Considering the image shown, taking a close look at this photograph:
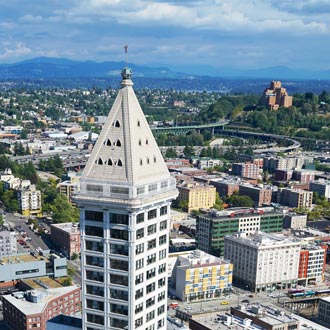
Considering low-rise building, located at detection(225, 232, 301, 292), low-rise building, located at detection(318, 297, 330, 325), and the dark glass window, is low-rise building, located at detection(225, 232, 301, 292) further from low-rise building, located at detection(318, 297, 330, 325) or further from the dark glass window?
the dark glass window

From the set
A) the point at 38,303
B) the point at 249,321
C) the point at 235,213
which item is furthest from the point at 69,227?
the point at 249,321

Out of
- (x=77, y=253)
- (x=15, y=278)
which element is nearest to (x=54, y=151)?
(x=77, y=253)

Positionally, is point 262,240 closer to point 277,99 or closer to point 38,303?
point 38,303

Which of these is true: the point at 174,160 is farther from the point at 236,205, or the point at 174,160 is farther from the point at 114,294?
the point at 114,294

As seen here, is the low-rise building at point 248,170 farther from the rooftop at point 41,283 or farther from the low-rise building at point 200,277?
the rooftop at point 41,283

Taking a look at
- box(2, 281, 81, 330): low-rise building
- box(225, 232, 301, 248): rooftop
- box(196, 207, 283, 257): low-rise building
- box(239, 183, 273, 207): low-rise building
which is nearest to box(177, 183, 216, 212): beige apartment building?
box(239, 183, 273, 207): low-rise building
